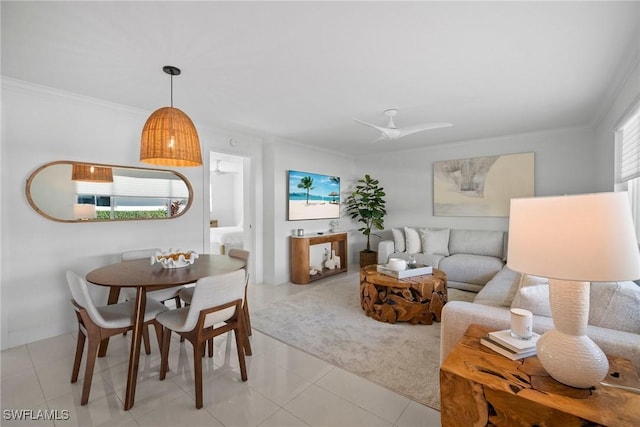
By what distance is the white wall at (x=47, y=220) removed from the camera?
2506mm

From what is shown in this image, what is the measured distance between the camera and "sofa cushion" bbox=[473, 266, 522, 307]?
2.08 m

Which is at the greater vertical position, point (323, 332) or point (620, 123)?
point (620, 123)

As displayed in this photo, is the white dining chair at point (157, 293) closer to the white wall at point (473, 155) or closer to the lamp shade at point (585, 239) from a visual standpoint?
the lamp shade at point (585, 239)

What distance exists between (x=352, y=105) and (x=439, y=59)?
1111 mm

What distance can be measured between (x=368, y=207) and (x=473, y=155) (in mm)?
2062

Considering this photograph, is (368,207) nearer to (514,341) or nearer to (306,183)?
(306,183)

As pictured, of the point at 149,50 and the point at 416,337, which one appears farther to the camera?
the point at 416,337

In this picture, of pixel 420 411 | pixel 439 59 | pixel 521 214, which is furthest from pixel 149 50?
pixel 420 411

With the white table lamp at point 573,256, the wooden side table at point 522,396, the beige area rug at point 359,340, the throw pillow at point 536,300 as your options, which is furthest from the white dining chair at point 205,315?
the throw pillow at point 536,300

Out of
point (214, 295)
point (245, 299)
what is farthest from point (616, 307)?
point (245, 299)

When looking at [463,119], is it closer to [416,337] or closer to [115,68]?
[416,337]

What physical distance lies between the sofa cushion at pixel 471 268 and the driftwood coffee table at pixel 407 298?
3.93ft

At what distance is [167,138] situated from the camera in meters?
2.01

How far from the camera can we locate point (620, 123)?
2.74 m
